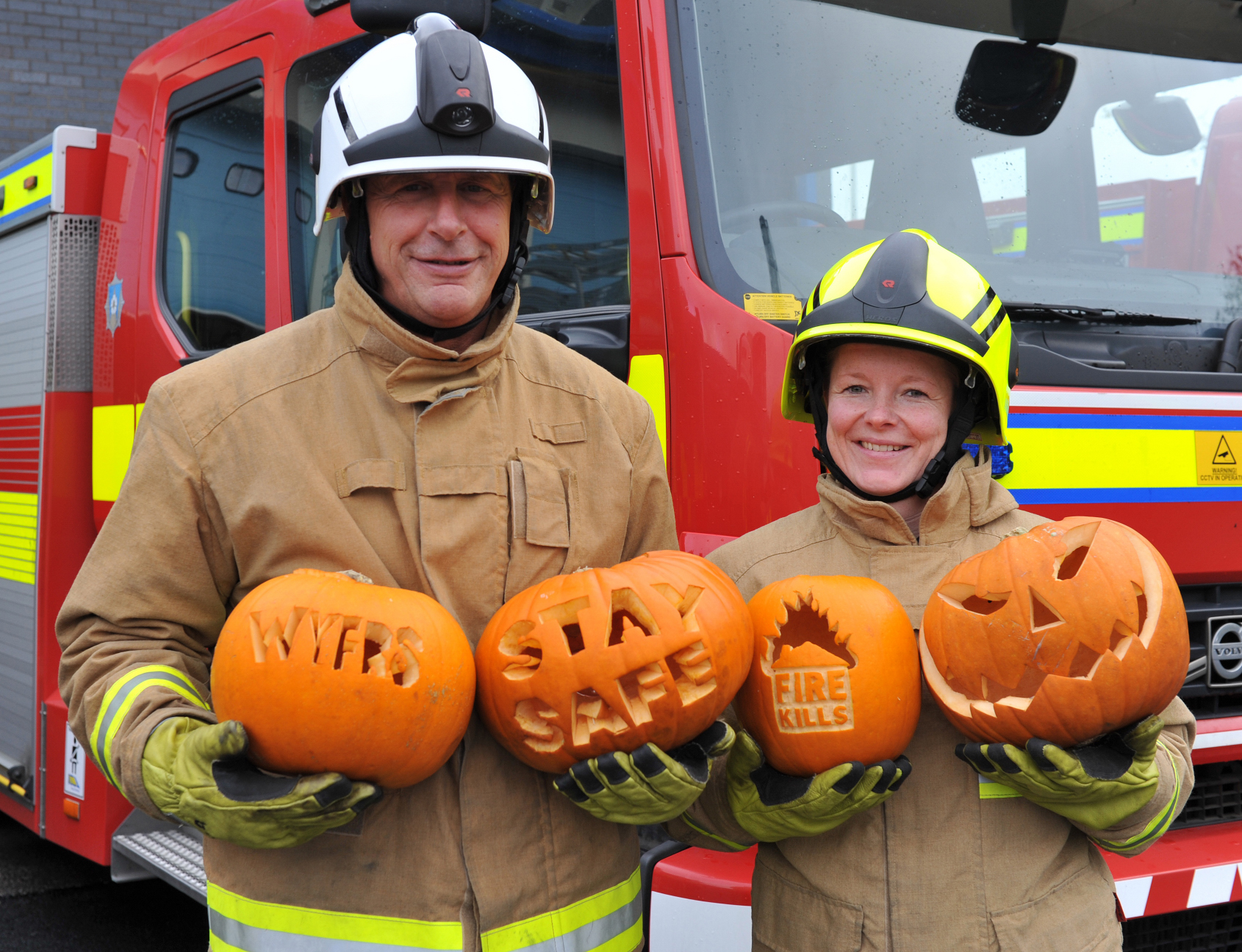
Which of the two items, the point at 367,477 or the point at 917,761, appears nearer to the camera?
the point at 367,477

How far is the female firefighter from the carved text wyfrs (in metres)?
0.08

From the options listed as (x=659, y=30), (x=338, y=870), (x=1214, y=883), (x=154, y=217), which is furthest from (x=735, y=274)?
(x=154, y=217)

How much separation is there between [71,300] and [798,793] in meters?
3.78

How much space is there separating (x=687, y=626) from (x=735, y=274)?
3.60ft

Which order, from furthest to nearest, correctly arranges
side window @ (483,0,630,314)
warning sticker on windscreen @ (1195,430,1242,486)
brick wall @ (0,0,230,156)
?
brick wall @ (0,0,230,156)
side window @ (483,0,630,314)
warning sticker on windscreen @ (1195,430,1242,486)

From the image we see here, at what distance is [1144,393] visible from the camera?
275cm

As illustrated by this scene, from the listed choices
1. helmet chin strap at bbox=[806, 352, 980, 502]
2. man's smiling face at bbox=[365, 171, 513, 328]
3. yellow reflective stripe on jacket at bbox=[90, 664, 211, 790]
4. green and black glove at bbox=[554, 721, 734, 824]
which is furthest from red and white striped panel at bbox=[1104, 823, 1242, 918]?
yellow reflective stripe on jacket at bbox=[90, 664, 211, 790]

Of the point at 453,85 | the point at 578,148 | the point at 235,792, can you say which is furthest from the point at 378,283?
the point at 578,148

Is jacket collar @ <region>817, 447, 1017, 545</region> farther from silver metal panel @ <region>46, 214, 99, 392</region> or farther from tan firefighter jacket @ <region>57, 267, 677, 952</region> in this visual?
silver metal panel @ <region>46, 214, 99, 392</region>

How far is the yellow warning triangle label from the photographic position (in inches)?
112

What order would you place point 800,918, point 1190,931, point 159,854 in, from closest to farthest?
point 800,918 < point 1190,931 < point 159,854

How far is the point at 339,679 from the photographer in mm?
1765

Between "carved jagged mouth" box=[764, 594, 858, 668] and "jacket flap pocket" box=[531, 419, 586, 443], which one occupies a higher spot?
"jacket flap pocket" box=[531, 419, 586, 443]

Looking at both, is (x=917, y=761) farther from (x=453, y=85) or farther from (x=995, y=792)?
(x=453, y=85)
